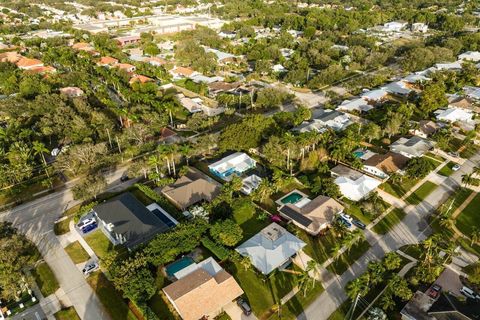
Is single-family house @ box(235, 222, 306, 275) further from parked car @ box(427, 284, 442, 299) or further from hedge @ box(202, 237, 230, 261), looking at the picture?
parked car @ box(427, 284, 442, 299)

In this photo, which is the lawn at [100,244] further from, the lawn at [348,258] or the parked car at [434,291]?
the parked car at [434,291]

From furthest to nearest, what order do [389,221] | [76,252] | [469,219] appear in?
[469,219]
[389,221]
[76,252]

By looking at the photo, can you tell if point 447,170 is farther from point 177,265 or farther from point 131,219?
point 131,219

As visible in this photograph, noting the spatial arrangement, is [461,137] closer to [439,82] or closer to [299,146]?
[439,82]

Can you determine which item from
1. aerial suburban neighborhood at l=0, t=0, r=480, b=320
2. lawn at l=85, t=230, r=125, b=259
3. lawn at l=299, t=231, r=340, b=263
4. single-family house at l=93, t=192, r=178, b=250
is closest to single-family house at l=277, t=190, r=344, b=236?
aerial suburban neighborhood at l=0, t=0, r=480, b=320

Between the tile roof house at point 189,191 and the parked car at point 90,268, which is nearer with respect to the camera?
the parked car at point 90,268

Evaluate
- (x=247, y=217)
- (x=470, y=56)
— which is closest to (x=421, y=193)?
(x=247, y=217)

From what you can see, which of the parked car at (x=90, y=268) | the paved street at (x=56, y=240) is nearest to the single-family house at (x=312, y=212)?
the parked car at (x=90, y=268)
